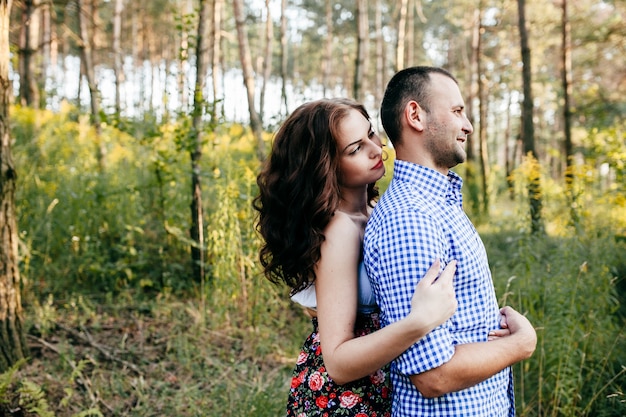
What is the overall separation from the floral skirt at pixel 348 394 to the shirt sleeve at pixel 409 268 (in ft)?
0.92

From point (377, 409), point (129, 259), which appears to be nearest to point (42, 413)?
point (377, 409)

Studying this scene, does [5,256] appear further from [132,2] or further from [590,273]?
[132,2]

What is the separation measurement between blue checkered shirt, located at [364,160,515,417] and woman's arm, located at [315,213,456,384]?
0.17 ft

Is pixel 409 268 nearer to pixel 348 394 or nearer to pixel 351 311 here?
pixel 351 311

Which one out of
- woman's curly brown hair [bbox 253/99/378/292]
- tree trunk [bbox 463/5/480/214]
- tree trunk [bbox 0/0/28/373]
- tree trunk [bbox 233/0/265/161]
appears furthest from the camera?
tree trunk [bbox 463/5/480/214]

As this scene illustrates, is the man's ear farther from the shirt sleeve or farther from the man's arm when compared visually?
the man's arm

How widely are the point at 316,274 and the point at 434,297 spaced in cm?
42

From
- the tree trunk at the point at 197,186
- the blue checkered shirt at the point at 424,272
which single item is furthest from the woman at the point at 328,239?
the tree trunk at the point at 197,186

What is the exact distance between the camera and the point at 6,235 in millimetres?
3404

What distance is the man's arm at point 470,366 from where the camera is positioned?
146 cm

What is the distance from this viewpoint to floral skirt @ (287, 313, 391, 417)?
5.79ft

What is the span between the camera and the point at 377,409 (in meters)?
1.79

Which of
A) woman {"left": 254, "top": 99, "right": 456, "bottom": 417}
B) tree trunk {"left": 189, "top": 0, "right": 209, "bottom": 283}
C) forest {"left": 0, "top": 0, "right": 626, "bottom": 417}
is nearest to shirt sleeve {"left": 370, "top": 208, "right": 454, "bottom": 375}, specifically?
woman {"left": 254, "top": 99, "right": 456, "bottom": 417}

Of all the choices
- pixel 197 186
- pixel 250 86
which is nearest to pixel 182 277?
pixel 197 186
